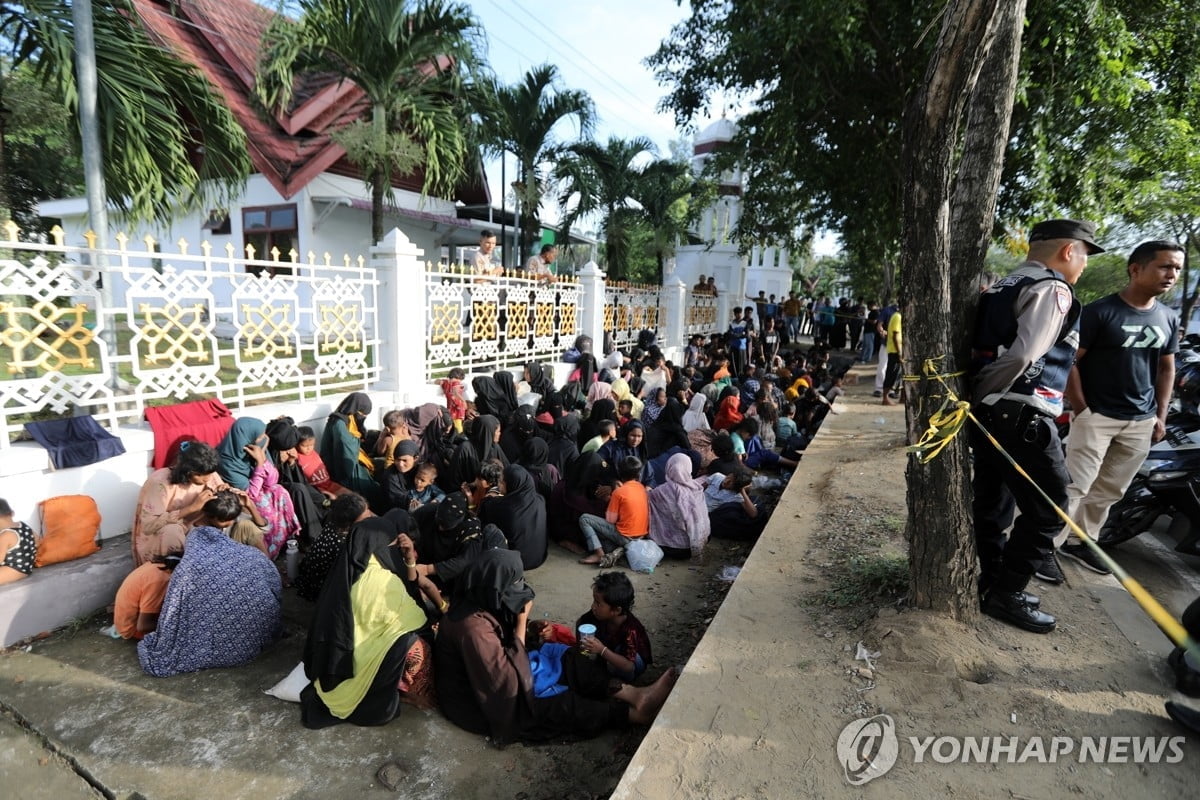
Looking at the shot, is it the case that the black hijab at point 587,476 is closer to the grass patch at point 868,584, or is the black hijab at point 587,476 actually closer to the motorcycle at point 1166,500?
the grass patch at point 868,584

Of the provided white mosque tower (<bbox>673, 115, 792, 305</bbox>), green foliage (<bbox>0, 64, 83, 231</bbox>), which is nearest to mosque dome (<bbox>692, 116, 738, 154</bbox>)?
white mosque tower (<bbox>673, 115, 792, 305</bbox>)

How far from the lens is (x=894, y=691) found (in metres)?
2.37

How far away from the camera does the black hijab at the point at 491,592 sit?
277 cm

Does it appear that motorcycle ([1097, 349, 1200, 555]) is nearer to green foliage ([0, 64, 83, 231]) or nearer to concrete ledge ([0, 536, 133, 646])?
concrete ledge ([0, 536, 133, 646])

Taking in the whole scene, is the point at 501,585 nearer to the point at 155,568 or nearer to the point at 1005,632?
the point at 155,568

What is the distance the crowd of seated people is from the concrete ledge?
24cm

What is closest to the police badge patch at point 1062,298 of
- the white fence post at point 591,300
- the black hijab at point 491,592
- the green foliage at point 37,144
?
the black hijab at point 491,592

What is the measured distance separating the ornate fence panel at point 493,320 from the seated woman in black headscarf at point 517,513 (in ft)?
8.28

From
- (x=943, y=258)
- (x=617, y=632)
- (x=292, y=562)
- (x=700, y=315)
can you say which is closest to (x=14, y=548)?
(x=292, y=562)

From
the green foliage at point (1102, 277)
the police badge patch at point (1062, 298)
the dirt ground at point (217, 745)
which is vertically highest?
the green foliage at point (1102, 277)

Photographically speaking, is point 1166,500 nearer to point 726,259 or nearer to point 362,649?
point 362,649

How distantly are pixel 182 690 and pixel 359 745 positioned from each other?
100 cm

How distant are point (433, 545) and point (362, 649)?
1.09 metres

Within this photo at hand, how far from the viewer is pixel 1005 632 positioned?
8.82ft
